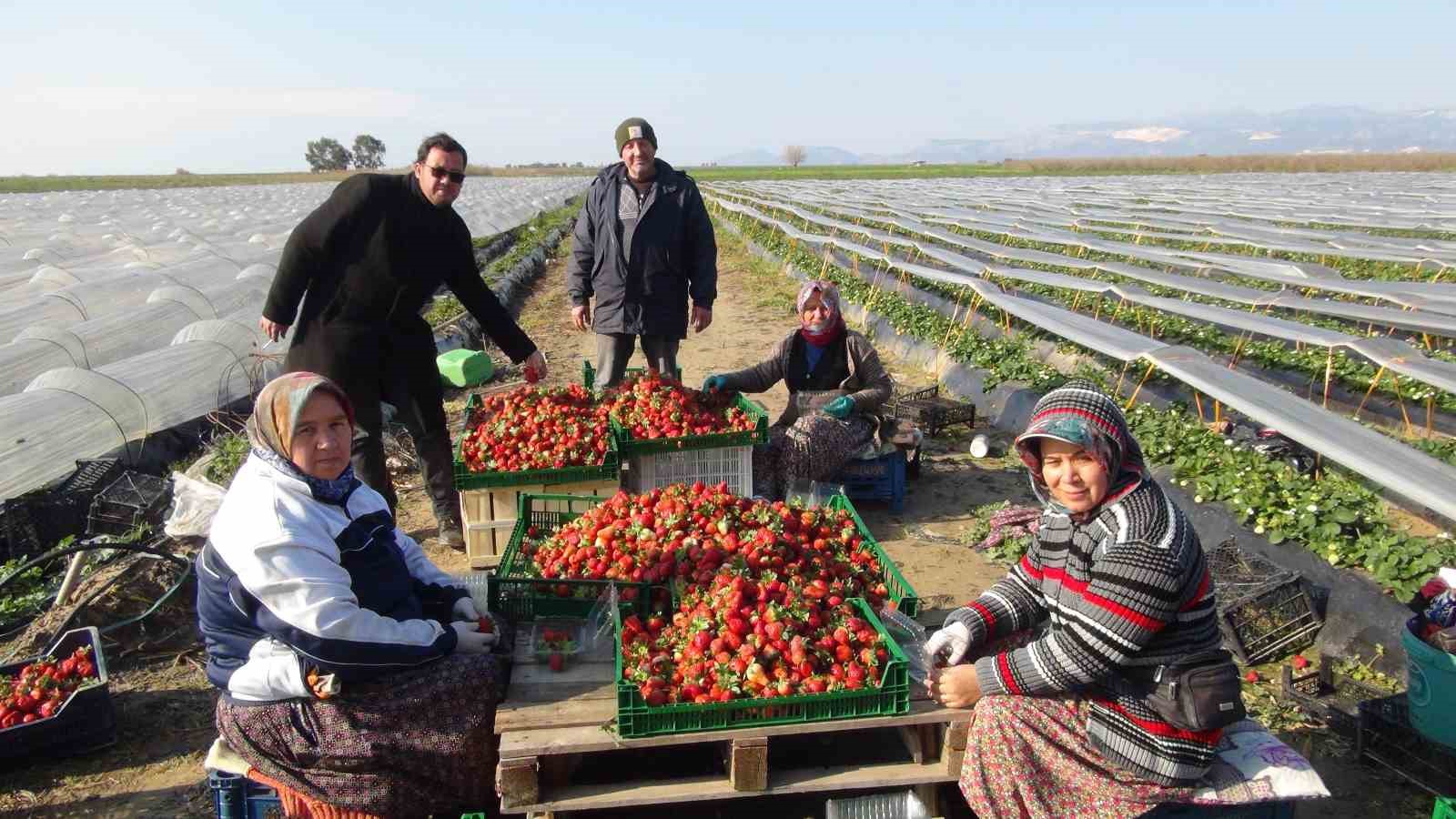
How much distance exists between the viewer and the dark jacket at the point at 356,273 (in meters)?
4.57

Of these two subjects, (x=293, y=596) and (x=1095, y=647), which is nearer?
(x=1095, y=647)

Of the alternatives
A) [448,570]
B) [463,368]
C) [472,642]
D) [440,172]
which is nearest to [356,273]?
[440,172]

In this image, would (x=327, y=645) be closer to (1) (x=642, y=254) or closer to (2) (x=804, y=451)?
(2) (x=804, y=451)

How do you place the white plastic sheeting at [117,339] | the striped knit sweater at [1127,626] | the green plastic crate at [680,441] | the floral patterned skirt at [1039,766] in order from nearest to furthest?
the striped knit sweater at [1127,626] < the floral patterned skirt at [1039,766] < the green plastic crate at [680,441] < the white plastic sheeting at [117,339]

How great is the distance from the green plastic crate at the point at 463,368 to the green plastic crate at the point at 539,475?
4113 millimetres

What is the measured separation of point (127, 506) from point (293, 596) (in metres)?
3.88

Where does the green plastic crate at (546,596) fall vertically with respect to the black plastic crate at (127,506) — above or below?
above

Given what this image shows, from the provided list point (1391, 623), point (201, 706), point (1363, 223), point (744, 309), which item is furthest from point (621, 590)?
point (1363, 223)

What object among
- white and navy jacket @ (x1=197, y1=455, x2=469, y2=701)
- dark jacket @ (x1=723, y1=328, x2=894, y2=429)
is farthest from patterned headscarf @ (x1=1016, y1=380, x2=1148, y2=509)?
dark jacket @ (x1=723, y1=328, x2=894, y2=429)

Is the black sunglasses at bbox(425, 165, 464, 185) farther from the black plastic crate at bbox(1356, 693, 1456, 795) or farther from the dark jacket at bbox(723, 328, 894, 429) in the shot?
the black plastic crate at bbox(1356, 693, 1456, 795)

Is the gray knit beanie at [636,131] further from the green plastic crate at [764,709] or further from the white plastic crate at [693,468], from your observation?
the green plastic crate at [764,709]

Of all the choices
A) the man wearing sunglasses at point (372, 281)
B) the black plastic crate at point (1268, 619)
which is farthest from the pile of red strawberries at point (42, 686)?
the black plastic crate at point (1268, 619)

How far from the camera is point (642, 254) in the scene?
5.84 metres

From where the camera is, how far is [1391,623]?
13.2 feet
